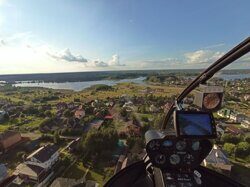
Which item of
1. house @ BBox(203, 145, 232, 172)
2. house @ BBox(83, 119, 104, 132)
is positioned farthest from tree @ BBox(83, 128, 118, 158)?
house @ BBox(203, 145, 232, 172)

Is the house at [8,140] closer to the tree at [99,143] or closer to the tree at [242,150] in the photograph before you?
the tree at [99,143]

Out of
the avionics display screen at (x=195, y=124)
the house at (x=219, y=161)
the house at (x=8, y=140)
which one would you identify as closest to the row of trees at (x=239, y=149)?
the house at (x=219, y=161)

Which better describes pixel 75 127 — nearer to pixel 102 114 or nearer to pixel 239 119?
pixel 102 114

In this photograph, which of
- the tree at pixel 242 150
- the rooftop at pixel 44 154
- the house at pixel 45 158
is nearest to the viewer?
the house at pixel 45 158

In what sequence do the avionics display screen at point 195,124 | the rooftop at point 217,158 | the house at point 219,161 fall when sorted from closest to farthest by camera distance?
1. the avionics display screen at point 195,124
2. the house at point 219,161
3. the rooftop at point 217,158

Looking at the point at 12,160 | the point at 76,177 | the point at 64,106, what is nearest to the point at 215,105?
the point at 76,177

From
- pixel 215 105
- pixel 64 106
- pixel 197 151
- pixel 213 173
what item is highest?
pixel 215 105
